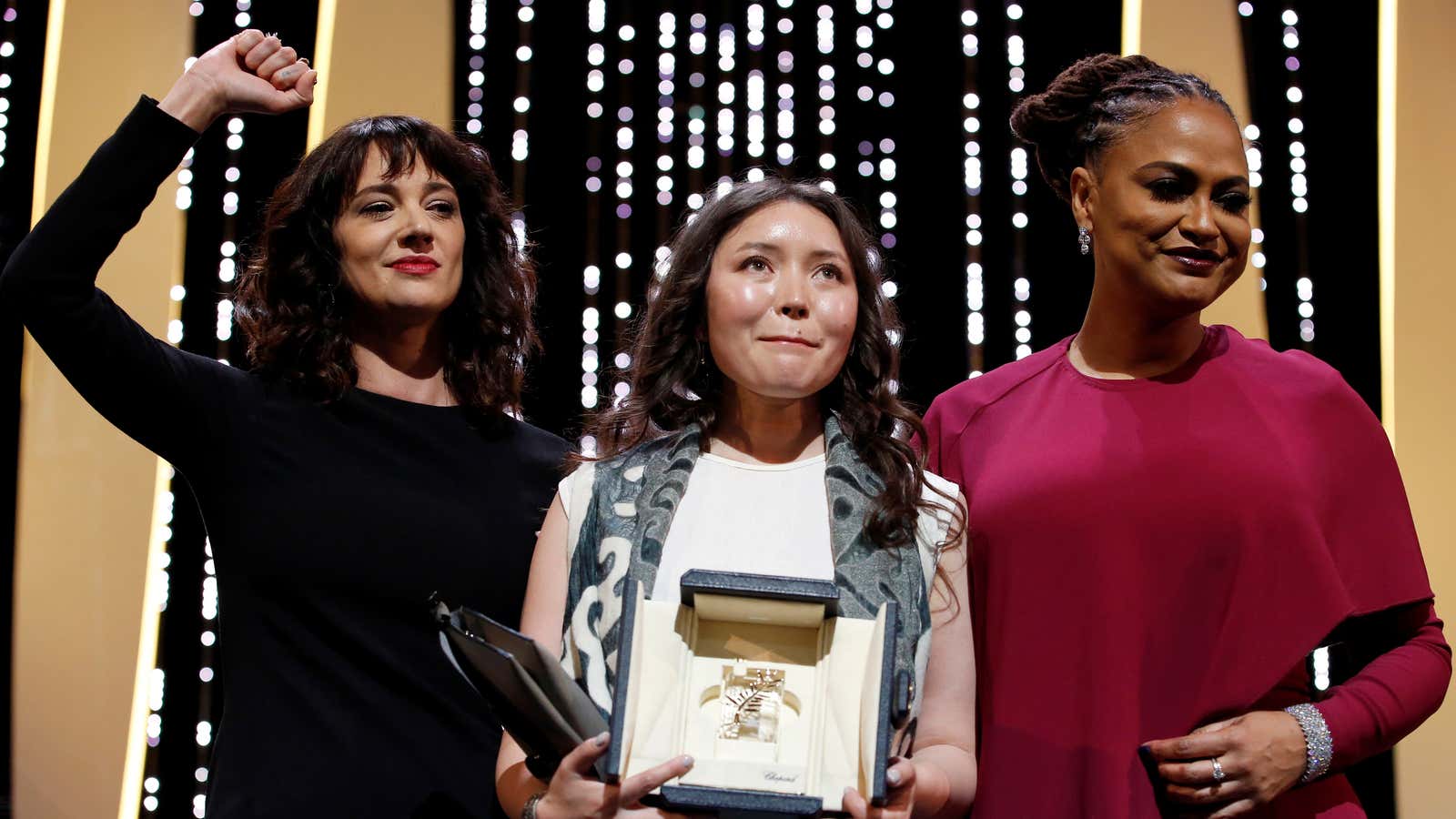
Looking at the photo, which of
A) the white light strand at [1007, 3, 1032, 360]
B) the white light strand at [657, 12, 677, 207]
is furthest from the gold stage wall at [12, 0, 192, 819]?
the white light strand at [1007, 3, 1032, 360]

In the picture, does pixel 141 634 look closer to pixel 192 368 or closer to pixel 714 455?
pixel 192 368

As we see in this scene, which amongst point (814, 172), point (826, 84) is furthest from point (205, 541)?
point (826, 84)

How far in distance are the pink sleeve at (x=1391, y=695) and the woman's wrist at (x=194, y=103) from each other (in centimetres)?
149

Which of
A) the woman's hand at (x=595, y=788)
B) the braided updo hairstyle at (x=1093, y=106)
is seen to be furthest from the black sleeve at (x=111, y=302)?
the braided updo hairstyle at (x=1093, y=106)

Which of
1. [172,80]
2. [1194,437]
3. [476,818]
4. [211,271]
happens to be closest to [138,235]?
[211,271]

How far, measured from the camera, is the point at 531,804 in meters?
1.21

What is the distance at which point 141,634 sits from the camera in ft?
8.61

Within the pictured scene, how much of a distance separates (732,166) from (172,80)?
1.26m

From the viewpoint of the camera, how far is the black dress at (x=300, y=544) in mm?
1493

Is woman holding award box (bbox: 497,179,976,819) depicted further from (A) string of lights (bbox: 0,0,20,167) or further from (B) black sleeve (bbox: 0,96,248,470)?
(A) string of lights (bbox: 0,0,20,167)

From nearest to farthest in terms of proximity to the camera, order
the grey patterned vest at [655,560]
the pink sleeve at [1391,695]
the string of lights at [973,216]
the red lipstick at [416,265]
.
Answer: the grey patterned vest at [655,560], the pink sleeve at [1391,695], the red lipstick at [416,265], the string of lights at [973,216]

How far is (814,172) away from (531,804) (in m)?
1.66

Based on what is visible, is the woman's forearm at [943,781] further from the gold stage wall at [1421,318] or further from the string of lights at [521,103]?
the gold stage wall at [1421,318]

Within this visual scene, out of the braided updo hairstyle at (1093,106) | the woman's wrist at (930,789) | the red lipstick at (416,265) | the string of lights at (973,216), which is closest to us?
the woman's wrist at (930,789)
